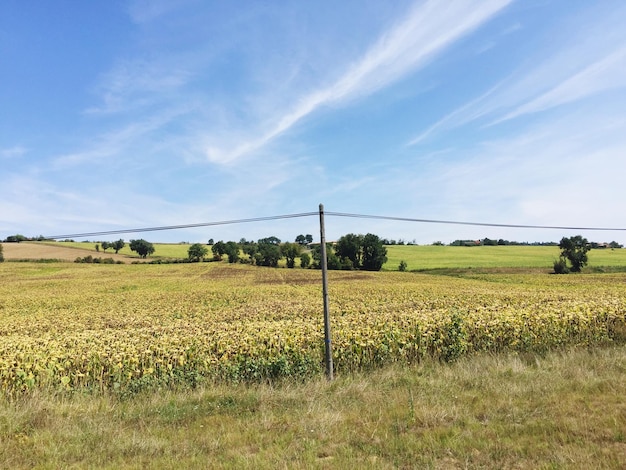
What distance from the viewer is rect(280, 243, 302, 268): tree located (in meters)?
97.4

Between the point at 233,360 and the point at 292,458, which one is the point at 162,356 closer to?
the point at 233,360

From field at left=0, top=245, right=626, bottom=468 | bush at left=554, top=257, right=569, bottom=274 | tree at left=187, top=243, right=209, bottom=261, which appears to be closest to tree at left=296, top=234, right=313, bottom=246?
field at left=0, top=245, right=626, bottom=468

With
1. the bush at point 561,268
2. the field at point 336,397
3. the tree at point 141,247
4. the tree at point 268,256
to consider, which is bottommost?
the bush at point 561,268

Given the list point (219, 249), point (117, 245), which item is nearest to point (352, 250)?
point (219, 249)

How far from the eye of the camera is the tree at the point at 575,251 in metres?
77.4

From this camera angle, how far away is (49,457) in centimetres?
481

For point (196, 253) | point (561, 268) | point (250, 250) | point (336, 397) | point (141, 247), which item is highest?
point (141, 247)

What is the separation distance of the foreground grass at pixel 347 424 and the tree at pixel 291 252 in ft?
295

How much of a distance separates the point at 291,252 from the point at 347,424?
94.3 meters

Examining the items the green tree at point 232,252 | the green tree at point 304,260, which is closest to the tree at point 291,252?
A: the green tree at point 304,260

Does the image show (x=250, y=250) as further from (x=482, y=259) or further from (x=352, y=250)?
(x=482, y=259)

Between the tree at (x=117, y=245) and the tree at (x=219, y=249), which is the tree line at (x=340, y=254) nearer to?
the tree at (x=219, y=249)

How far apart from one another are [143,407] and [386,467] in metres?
4.39

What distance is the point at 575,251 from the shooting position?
7850cm
